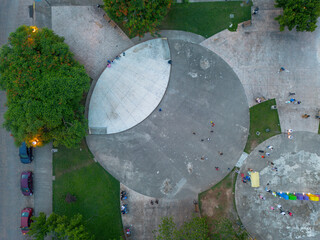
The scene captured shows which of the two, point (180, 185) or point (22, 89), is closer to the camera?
point (22, 89)

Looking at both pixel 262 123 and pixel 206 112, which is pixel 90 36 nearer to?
pixel 206 112

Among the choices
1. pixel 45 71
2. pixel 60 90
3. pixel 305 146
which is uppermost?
pixel 45 71

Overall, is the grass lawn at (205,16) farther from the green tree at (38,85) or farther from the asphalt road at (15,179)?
the asphalt road at (15,179)

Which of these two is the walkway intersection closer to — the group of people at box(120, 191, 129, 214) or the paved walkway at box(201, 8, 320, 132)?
the paved walkway at box(201, 8, 320, 132)

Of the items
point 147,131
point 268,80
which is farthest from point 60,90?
point 268,80

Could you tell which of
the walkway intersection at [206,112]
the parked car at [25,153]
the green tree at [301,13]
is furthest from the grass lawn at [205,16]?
the parked car at [25,153]

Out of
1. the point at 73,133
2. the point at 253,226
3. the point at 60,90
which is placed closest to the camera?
the point at 60,90

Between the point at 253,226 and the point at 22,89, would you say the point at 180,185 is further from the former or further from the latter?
the point at 22,89

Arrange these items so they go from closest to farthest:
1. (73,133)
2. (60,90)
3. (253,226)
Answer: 1. (60,90)
2. (73,133)
3. (253,226)
